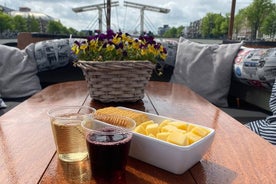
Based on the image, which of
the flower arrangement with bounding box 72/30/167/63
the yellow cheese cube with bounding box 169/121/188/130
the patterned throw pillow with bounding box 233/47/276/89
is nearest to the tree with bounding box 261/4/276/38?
the patterned throw pillow with bounding box 233/47/276/89

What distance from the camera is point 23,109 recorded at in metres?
1.02

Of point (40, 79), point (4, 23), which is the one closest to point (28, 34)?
point (40, 79)

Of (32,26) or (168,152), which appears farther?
(32,26)

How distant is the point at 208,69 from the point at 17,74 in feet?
5.12

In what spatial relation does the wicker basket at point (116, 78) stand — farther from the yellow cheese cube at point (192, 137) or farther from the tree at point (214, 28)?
the tree at point (214, 28)

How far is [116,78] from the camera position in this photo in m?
1.04

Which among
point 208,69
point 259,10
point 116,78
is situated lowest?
point 208,69

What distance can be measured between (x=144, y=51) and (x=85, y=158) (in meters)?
0.58

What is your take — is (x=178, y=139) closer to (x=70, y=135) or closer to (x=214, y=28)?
(x=70, y=135)

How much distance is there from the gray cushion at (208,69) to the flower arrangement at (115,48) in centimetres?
123

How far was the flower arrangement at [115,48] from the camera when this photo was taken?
1.02 metres

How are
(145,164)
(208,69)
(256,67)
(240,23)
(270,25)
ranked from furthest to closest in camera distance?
(270,25)
(240,23)
(208,69)
(256,67)
(145,164)

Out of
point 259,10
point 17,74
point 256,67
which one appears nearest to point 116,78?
point 256,67

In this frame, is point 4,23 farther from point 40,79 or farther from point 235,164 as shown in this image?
point 235,164
